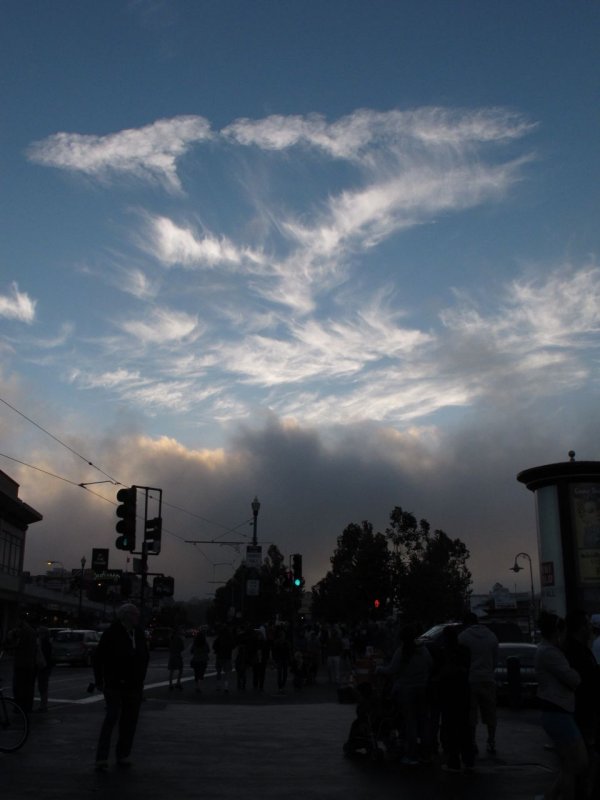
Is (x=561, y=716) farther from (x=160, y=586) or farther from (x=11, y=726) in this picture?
(x=160, y=586)

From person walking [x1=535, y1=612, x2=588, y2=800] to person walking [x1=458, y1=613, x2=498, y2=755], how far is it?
15.4 feet

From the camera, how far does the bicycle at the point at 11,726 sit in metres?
10.7

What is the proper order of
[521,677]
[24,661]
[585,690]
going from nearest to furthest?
1. [585,690]
2. [24,661]
3. [521,677]

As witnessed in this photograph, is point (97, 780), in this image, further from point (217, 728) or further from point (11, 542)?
point (11, 542)

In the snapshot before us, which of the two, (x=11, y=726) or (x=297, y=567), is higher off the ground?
(x=297, y=567)

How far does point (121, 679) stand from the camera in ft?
33.3

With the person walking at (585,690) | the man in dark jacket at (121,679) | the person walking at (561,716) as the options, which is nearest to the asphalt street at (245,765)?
the man in dark jacket at (121,679)

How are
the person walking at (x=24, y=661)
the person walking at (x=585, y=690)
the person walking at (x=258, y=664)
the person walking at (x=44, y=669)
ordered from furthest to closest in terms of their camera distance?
1. the person walking at (x=258, y=664)
2. the person walking at (x=44, y=669)
3. the person walking at (x=24, y=661)
4. the person walking at (x=585, y=690)

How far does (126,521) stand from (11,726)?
22.4ft

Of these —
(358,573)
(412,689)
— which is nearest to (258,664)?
(412,689)

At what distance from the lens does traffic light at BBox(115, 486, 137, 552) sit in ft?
56.8

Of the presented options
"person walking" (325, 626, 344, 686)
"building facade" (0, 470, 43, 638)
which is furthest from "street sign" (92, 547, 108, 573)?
"building facade" (0, 470, 43, 638)

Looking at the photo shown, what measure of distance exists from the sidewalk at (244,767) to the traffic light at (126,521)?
10.9 feet

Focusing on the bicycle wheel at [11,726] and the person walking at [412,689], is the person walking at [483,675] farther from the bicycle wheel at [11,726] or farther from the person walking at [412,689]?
the bicycle wheel at [11,726]
